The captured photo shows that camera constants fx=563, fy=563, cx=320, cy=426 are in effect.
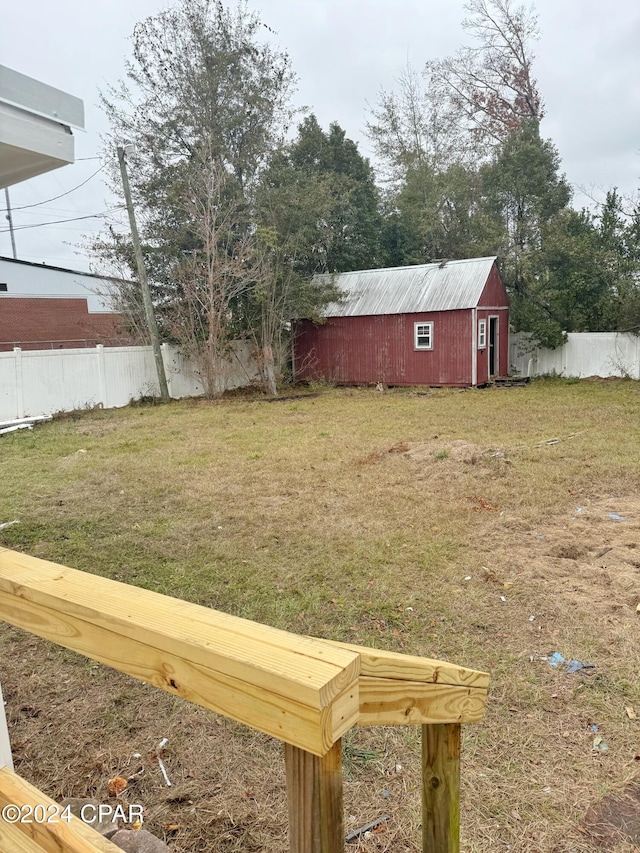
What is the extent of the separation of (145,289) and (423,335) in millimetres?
8074

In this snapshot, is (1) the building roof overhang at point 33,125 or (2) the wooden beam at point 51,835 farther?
(1) the building roof overhang at point 33,125

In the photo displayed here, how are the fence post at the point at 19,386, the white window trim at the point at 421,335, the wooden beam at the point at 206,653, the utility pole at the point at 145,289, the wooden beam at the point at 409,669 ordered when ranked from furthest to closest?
the white window trim at the point at 421,335
the utility pole at the point at 145,289
the fence post at the point at 19,386
the wooden beam at the point at 409,669
the wooden beam at the point at 206,653

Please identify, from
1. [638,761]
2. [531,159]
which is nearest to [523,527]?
[638,761]

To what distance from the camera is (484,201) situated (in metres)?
20.2

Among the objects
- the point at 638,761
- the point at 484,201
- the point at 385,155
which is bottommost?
the point at 638,761

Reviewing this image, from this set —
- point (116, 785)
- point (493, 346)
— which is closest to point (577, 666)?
point (116, 785)

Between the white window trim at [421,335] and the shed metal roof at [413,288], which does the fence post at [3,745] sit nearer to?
the shed metal roof at [413,288]

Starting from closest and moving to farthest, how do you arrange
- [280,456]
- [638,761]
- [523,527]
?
[638,761] → [523,527] → [280,456]

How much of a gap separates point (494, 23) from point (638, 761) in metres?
28.9

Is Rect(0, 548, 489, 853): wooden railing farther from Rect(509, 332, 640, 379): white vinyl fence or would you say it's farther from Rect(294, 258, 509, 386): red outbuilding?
Rect(509, 332, 640, 379): white vinyl fence

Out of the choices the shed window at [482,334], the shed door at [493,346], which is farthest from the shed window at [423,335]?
the shed door at [493,346]

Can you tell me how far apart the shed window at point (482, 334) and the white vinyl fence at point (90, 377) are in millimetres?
6784

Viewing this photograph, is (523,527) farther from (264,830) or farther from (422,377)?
(422,377)

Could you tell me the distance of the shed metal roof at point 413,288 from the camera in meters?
16.5
